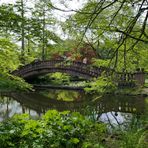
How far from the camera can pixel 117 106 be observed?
578 inches

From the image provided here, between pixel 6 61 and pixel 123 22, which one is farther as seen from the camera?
pixel 6 61

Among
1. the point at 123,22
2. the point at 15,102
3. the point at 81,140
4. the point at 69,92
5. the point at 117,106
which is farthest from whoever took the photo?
the point at 69,92

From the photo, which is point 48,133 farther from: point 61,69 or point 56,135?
point 61,69

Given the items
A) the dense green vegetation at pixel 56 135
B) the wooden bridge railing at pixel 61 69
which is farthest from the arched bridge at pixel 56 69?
the dense green vegetation at pixel 56 135

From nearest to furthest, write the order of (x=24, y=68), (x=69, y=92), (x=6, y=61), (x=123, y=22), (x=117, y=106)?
(x=123, y=22) → (x=6, y=61) → (x=117, y=106) → (x=69, y=92) → (x=24, y=68)

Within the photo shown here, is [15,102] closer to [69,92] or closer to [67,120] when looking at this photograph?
[69,92]

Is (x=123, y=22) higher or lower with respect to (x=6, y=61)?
higher

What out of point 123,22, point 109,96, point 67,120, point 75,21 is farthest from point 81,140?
point 109,96

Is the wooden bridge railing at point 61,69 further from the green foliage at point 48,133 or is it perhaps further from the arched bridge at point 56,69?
the green foliage at point 48,133

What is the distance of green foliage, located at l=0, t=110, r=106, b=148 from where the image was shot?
15.1ft

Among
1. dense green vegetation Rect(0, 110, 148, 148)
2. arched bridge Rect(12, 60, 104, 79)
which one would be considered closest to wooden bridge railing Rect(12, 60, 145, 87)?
arched bridge Rect(12, 60, 104, 79)

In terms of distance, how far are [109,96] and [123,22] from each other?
10.7m

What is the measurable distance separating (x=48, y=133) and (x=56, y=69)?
2106cm

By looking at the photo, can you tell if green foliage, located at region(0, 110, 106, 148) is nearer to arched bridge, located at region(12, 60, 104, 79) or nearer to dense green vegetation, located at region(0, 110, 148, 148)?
dense green vegetation, located at region(0, 110, 148, 148)
